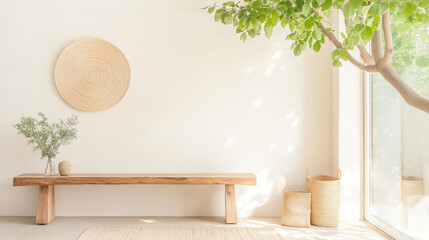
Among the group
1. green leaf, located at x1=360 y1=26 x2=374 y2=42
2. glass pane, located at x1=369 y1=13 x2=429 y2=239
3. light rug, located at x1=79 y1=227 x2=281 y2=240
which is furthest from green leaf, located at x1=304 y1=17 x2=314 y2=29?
light rug, located at x1=79 y1=227 x2=281 y2=240

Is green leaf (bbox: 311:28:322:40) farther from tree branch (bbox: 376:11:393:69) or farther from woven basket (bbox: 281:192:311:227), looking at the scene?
woven basket (bbox: 281:192:311:227)

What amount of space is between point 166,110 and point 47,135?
119cm

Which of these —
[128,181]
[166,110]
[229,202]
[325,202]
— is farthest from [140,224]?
[325,202]

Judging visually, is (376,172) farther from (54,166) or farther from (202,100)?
(54,166)

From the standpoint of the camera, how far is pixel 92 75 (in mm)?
4496

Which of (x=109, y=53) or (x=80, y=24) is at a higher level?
(x=80, y=24)

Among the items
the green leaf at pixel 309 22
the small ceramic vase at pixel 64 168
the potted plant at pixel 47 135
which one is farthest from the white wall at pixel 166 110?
the green leaf at pixel 309 22

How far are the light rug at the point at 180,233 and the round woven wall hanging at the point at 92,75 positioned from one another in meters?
1.30

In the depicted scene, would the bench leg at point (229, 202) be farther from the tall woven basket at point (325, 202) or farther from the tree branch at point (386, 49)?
the tree branch at point (386, 49)

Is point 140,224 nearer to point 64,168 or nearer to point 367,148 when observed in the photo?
point 64,168

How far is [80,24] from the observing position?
452 centimetres

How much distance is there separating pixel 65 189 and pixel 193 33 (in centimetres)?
210

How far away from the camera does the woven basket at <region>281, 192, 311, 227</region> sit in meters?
4.12

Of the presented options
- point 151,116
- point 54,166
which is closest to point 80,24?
point 151,116
